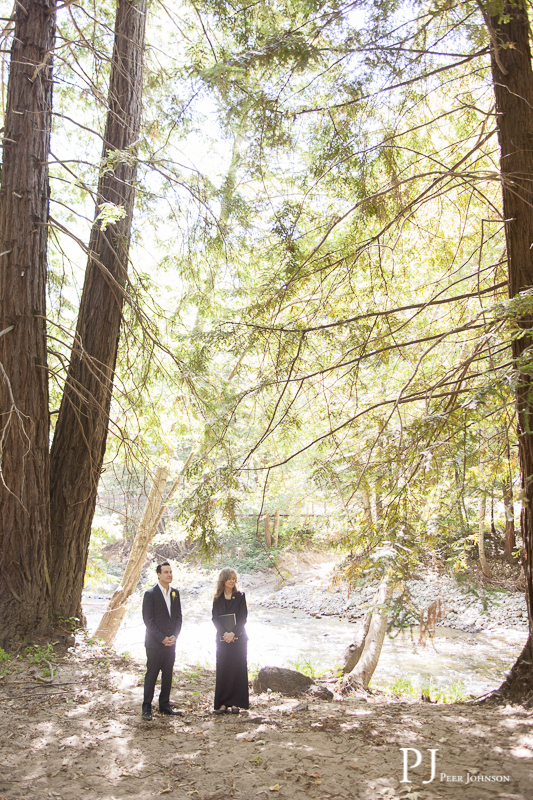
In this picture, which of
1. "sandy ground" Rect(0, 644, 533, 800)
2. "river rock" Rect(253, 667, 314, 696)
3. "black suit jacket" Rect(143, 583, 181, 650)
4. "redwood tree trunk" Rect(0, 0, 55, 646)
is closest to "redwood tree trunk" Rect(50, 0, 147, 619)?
"redwood tree trunk" Rect(0, 0, 55, 646)

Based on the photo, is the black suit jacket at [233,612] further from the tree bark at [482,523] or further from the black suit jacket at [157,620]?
the tree bark at [482,523]

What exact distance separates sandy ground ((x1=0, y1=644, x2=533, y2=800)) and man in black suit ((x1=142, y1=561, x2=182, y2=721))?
26 cm

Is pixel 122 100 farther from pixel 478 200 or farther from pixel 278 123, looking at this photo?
pixel 478 200

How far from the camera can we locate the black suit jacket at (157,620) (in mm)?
4461

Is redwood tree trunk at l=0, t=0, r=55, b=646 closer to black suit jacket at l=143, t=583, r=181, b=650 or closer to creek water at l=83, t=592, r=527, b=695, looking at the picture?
black suit jacket at l=143, t=583, r=181, b=650

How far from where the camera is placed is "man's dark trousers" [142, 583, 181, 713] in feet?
14.5

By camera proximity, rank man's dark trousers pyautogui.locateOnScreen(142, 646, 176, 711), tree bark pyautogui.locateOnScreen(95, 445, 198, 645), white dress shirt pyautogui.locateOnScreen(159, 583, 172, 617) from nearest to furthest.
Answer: man's dark trousers pyautogui.locateOnScreen(142, 646, 176, 711), white dress shirt pyautogui.locateOnScreen(159, 583, 172, 617), tree bark pyautogui.locateOnScreen(95, 445, 198, 645)

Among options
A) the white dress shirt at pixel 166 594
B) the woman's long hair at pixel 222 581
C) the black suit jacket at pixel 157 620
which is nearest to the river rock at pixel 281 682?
the woman's long hair at pixel 222 581

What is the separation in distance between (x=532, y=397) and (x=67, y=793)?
346 cm

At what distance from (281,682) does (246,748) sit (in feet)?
7.13

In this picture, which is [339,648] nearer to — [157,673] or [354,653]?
[354,653]

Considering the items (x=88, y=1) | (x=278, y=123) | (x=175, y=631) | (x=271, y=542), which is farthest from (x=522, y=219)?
(x=271, y=542)

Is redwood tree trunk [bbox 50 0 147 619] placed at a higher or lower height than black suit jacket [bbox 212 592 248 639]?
higher
